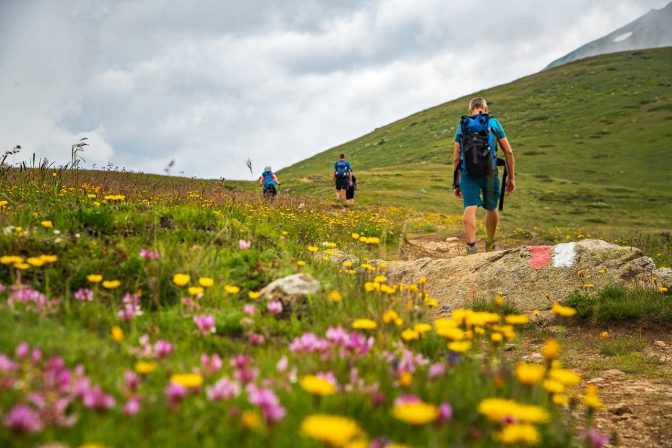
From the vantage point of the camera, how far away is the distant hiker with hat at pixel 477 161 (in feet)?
29.8

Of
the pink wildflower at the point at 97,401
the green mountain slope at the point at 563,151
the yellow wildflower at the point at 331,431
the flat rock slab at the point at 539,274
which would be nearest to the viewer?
the yellow wildflower at the point at 331,431

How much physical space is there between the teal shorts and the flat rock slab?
116 cm

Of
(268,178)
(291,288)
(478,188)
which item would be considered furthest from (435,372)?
(268,178)

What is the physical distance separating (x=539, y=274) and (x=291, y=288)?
5.24m

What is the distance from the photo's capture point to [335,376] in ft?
9.04

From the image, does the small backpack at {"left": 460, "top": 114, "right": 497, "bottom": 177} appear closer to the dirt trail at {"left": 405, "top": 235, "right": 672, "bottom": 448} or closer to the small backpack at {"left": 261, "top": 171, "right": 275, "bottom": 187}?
the dirt trail at {"left": 405, "top": 235, "right": 672, "bottom": 448}

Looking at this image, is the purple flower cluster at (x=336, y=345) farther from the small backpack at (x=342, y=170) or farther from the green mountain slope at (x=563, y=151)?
the green mountain slope at (x=563, y=151)

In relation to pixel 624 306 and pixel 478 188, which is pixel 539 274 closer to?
pixel 624 306

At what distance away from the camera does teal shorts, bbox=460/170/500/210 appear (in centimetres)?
938

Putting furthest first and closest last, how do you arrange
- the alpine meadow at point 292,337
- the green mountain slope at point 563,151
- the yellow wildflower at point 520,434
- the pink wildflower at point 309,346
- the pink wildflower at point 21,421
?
the green mountain slope at point 563,151 → the pink wildflower at point 309,346 → the alpine meadow at point 292,337 → the yellow wildflower at point 520,434 → the pink wildflower at point 21,421

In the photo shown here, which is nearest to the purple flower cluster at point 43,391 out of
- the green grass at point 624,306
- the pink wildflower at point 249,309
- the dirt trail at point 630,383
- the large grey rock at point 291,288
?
the pink wildflower at point 249,309

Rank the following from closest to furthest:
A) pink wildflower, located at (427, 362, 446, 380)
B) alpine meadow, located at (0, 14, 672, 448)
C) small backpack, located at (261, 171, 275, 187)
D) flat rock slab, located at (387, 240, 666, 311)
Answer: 1. alpine meadow, located at (0, 14, 672, 448)
2. pink wildflower, located at (427, 362, 446, 380)
3. flat rock slab, located at (387, 240, 666, 311)
4. small backpack, located at (261, 171, 275, 187)

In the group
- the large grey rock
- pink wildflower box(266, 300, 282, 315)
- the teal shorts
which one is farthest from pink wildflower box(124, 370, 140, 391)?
the teal shorts

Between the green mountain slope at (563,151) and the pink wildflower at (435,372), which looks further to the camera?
the green mountain slope at (563,151)
